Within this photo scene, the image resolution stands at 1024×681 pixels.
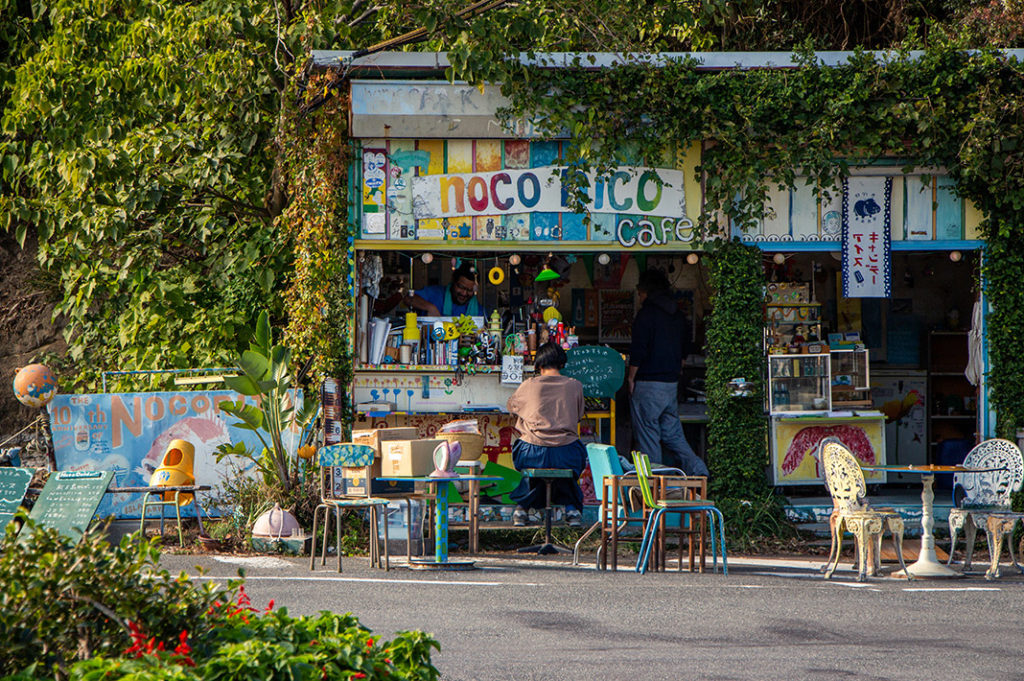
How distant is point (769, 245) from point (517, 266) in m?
2.88

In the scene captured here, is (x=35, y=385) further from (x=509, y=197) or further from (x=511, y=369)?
(x=509, y=197)

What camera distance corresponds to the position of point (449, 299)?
1256 centimetres

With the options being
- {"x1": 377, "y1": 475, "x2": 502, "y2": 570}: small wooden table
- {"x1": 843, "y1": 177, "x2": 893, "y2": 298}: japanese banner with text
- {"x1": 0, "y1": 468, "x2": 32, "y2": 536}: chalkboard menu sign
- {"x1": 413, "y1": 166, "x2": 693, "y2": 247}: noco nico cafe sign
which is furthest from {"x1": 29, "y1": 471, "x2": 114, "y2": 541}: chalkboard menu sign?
{"x1": 843, "y1": 177, "x2": 893, "y2": 298}: japanese banner with text

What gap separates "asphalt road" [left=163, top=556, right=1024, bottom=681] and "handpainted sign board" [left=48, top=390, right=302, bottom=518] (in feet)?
5.10

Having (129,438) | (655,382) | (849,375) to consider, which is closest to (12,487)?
(129,438)

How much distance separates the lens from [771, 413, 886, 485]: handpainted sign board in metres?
11.9

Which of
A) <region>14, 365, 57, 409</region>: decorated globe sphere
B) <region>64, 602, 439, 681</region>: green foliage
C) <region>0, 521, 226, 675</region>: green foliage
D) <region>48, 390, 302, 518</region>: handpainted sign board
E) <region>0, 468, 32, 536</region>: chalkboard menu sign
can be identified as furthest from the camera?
<region>48, 390, 302, 518</region>: handpainted sign board

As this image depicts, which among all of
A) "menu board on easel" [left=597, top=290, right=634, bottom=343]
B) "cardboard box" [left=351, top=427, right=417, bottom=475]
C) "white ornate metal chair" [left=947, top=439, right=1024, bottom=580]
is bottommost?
"white ornate metal chair" [left=947, top=439, right=1024, bottom=580]

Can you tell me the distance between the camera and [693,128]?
11398 millimetres

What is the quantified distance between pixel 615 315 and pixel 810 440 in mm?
3200

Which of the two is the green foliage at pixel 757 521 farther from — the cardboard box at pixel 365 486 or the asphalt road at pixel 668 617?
the cardboard box at pixel 365 486

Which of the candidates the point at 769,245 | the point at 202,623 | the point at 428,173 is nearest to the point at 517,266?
the point at 428,173

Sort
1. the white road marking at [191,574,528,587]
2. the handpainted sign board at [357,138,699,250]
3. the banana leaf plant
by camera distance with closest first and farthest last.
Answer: the white road marking at [191,574,528,587] < the banana leaf plant < the handpainted sign board at [357,138,699,250]

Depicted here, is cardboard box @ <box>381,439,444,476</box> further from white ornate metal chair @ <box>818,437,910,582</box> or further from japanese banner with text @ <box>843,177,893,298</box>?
japanese banner with text @ <box>843,177,893,298</box>
